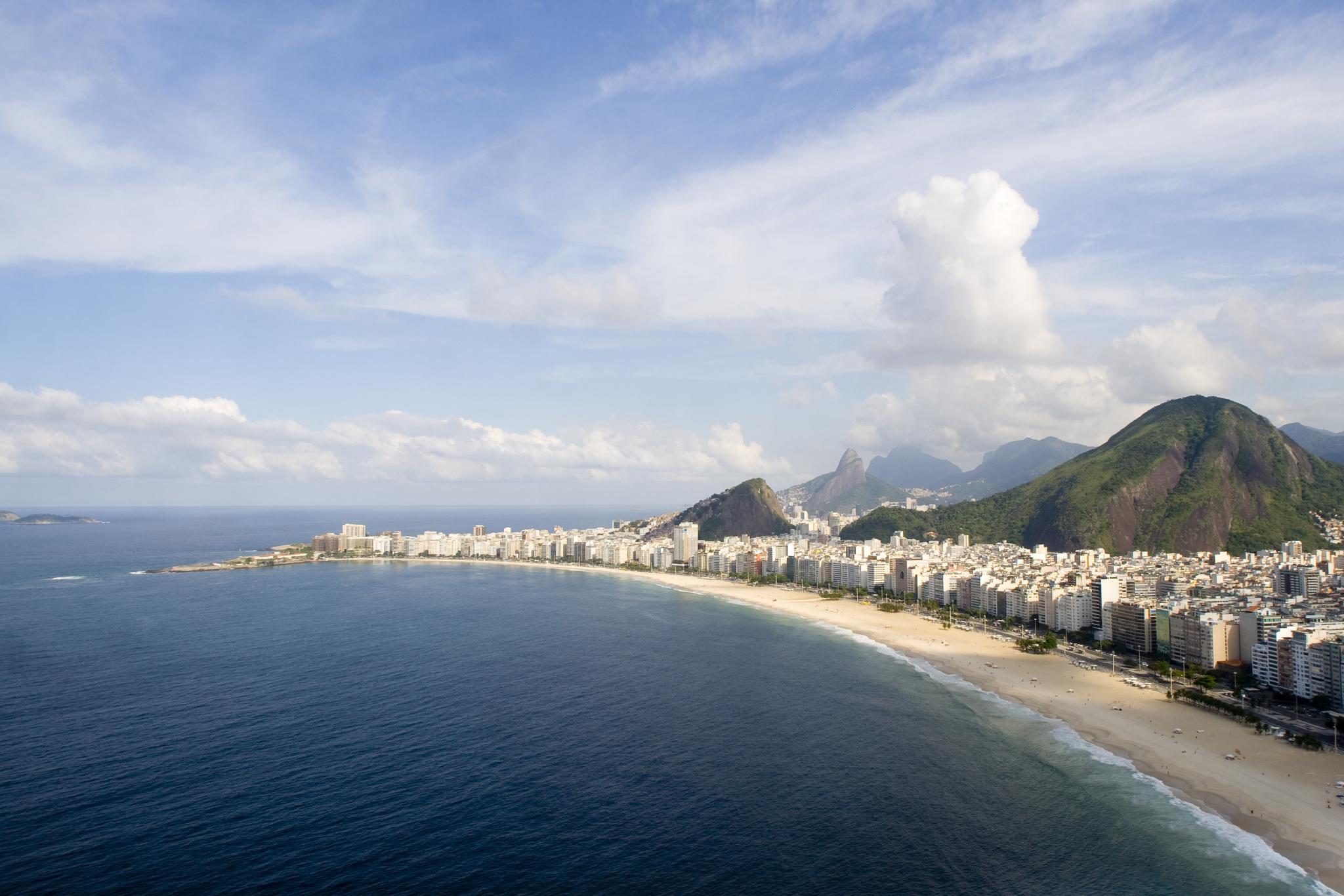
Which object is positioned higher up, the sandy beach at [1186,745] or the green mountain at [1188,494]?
the green mountain at [1188,494]

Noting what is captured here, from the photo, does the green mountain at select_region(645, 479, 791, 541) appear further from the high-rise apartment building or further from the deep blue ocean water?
the deep blue ocean water

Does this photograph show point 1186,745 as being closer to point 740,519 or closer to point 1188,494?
point 1188,494

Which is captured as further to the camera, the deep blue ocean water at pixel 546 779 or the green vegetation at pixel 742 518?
the green vegetation at pixel 742 518

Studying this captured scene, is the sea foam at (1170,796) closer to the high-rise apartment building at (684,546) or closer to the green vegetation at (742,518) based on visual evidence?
the high-rise apartment building at (684,546)

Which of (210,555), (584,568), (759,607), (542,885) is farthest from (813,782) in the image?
(210,555)

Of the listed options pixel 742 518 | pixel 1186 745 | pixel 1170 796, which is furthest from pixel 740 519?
pixel 1170 796

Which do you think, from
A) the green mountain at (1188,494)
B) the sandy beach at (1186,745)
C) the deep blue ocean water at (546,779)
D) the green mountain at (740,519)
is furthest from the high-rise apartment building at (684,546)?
the deep blue ocean water at (546,779)
